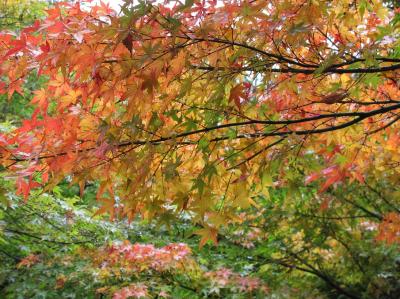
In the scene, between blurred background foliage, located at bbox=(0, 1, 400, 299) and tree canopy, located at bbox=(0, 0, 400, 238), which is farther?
blurred background foliage, located at bbox=(0, 1, 400, 299)

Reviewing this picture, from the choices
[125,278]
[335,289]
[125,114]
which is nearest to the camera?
[125,114]

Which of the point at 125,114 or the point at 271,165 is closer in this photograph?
the point at 125,114

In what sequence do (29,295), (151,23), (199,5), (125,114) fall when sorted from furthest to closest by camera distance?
(29,295) → (199,5) → (125,114) → (151,23)

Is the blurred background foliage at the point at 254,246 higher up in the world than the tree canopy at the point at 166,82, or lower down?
higher up

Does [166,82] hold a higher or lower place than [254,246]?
lower

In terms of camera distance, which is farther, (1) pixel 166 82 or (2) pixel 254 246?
(2) pixel 254 246

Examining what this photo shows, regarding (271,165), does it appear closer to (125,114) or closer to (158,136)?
(158,136)

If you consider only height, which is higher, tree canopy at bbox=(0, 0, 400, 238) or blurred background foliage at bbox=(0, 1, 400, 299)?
blurred background foliage at bbox=(0, 1, 400, 299)

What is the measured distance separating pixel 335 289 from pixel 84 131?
443 centimetres

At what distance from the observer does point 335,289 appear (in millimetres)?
5570

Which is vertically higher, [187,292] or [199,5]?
[199,5]

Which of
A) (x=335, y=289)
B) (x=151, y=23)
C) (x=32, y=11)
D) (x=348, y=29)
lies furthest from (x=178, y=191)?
(x=32, y=11)

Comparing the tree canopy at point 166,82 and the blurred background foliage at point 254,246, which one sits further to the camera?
the blurred background foliage at point 254,246

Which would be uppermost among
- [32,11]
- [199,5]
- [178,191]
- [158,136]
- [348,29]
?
[32,11]
